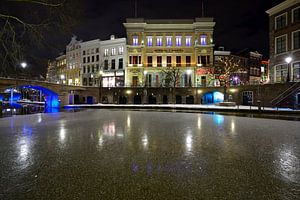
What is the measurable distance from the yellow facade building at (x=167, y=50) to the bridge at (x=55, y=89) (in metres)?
10.5

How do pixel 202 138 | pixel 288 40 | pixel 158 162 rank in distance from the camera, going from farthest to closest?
pixel 288 40 < pixel 202 138 < pixel 158 162

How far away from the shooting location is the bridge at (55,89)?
98.2 feet

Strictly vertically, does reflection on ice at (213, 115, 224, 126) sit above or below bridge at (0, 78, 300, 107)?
below

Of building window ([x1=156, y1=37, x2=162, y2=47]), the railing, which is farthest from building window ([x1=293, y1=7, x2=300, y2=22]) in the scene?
building window ([x1=156, y1=37, x2=162, y2=47])

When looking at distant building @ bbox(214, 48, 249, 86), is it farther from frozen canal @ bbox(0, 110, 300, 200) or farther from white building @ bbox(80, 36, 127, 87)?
frozen canal @ bbox(0, 110, 300, 200)

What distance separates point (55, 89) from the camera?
3906 cm

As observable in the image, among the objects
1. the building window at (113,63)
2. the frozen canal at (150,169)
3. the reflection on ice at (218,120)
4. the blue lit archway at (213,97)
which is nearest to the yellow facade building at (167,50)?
the blue lit archway at (213,97)

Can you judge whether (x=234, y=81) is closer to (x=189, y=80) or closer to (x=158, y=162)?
(x=189, y=80)

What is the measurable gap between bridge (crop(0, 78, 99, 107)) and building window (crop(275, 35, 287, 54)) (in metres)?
41.0

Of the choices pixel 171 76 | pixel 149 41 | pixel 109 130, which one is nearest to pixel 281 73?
pixel 171 76

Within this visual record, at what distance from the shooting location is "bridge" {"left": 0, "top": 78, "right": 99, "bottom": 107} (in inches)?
1179

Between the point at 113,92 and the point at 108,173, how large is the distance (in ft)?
140

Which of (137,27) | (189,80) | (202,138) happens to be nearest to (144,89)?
(189,80)

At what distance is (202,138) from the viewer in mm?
8867
